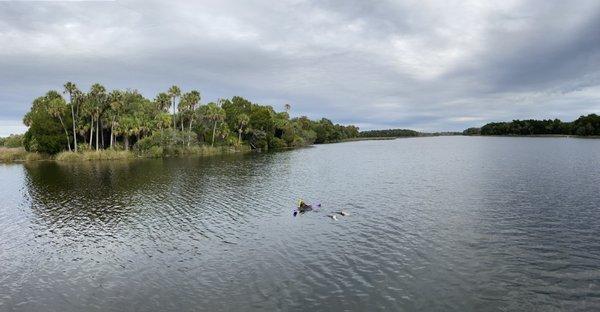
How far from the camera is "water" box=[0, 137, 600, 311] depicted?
17.8 m

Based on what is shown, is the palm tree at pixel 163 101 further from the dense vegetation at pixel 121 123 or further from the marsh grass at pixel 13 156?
the marsh grass at pixel 13 156

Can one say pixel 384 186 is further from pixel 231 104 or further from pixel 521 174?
pixel 231 104

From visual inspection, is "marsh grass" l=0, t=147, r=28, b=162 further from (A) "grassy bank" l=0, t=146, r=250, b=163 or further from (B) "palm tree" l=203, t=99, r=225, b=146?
(B) "palm tree" l=203, t=99, r=225, b=146

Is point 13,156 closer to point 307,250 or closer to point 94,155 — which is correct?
point 94,155

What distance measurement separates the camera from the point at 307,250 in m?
24.9

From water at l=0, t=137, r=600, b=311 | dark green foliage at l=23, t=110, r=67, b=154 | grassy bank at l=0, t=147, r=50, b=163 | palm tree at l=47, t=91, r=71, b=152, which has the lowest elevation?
water at l=0, t=137, r=600, b=311

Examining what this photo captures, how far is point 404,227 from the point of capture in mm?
29625

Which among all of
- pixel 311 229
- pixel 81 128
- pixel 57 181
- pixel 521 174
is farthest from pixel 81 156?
pixel 521 174

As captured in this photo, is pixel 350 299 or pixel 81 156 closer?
pixel 350 299

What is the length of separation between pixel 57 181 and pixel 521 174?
2750 inches

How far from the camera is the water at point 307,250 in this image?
17.8m

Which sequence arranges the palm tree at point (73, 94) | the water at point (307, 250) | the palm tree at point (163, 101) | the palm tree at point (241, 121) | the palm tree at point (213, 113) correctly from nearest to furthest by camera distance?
the water at point (307, 250) → the palm tree at point (73, 94) → the palm tree at point (163, 101) → the palm tree at point (213, 113) → the palm tree at point (241, 121)

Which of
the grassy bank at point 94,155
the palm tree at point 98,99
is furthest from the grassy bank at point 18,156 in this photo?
the palm tree at point 98,99

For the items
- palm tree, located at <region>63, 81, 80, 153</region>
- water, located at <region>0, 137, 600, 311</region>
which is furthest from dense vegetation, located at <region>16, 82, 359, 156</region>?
water, located at <region>0, 137, 600, 311</region>
